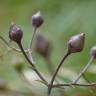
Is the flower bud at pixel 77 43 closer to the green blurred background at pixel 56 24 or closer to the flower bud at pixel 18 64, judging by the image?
the flower bud at pixel 18 64

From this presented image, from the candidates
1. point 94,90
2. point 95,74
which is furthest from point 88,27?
point 94,90

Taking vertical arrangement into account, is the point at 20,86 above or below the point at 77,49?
below

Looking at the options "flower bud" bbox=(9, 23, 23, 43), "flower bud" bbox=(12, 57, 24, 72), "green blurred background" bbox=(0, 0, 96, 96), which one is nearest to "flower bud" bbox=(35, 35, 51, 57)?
"flower bud" bbox=(12, 57, 24, 72)

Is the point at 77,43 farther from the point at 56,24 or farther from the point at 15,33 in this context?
the point at 56,24

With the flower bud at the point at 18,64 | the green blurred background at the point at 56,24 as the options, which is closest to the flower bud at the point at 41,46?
the flower bud at the point at 18,64

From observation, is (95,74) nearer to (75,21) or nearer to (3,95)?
(3,95)

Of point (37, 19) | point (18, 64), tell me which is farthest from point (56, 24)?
point (37, 19)

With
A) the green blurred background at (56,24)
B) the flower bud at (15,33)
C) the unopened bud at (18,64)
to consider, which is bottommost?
the green blurred background at (56,24)
